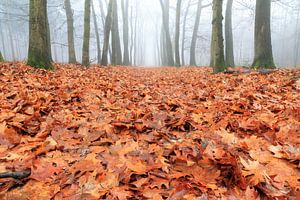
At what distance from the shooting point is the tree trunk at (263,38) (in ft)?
26.6

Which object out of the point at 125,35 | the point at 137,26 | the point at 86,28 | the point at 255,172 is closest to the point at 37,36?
the point at 86,28

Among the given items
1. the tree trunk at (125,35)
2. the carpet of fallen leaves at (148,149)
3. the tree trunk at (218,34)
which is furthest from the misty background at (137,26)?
the carpet of fallen leaves at (148,149)

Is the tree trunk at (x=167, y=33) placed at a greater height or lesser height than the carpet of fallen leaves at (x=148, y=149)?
greater

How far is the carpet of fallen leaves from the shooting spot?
1.50 meters

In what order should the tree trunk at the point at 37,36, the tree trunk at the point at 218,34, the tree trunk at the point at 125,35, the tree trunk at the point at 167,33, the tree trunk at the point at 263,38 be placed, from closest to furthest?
the tree trunk at the point at 37,36 < the tree trunk at the point at 218,34 < the tree trunk at the point at 263,38 < the tree trunk at the point at 167,33 < the tree trunk at the point at 125,35

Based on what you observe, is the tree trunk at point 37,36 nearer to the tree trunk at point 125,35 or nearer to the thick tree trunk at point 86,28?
the thick tree trunk at point 86,28

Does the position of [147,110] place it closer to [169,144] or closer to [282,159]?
[169,144]

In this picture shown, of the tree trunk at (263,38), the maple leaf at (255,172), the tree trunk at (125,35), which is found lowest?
the maple leaf at (255,172)

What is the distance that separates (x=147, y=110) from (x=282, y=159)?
169 cm

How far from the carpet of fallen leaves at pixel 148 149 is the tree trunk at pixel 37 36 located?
3.25m

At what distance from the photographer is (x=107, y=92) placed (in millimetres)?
4285

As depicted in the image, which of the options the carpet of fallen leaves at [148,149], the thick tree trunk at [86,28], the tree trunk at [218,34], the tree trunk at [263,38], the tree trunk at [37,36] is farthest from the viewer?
the thick tree trunk at [86,28]

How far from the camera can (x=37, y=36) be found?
645 centimetres

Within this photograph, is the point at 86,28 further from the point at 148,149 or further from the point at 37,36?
the point at 148,149
